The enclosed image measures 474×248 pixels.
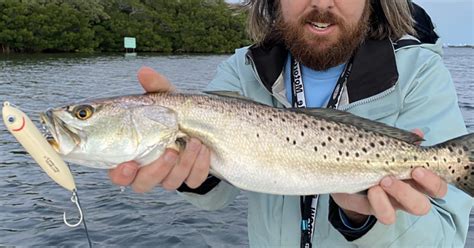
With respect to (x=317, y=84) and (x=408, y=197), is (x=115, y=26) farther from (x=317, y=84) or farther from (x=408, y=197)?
(x=408, y=197)

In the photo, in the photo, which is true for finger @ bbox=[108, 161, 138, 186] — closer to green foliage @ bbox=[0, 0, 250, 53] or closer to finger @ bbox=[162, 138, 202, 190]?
finger @ bbox=[162, 138, 202, 190]

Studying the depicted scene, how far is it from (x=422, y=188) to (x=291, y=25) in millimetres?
1525

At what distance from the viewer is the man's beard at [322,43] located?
12.2 ft

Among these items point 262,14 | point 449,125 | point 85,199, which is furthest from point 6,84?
point 449,125

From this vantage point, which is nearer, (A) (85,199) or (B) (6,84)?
(A) (85,199)

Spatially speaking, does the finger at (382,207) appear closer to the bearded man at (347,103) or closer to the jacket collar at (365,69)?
the bearded man at (347,103)

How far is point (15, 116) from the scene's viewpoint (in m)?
2.80

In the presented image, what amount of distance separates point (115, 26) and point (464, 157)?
86.6 metres

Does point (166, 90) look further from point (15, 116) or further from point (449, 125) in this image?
point (449, 125)

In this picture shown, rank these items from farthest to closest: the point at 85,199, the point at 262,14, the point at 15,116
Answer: the point at 85,199 → the point at 262,14 → the point at 15,116

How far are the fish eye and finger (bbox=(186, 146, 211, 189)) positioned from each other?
0.64 m

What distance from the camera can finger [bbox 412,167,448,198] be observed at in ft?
9.40

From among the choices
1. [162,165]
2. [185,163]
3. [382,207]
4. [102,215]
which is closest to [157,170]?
[162,165]

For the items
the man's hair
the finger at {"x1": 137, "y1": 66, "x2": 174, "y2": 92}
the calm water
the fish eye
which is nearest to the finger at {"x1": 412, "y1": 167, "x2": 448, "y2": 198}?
the man's hair
